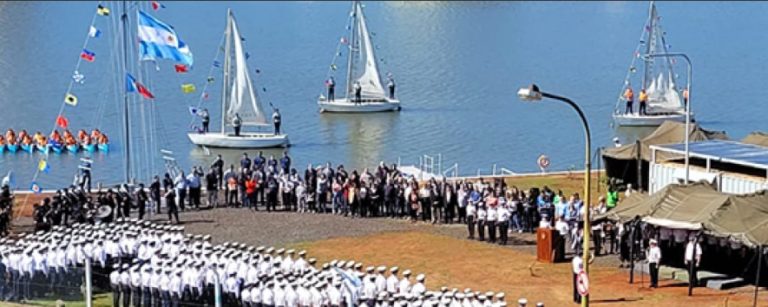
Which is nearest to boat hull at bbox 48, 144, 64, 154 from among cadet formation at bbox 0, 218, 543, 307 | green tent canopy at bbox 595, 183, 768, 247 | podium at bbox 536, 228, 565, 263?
cadet formation at bbox 0, 218, 543, 307

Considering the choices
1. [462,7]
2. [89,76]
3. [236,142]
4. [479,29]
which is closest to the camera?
[236,142]

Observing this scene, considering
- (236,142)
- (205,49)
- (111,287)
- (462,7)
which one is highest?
(462,7)

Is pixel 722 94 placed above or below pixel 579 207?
above

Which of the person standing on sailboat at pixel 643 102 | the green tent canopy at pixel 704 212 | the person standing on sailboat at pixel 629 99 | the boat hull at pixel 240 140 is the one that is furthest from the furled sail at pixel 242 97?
the green tent canopy at pixel 704 212

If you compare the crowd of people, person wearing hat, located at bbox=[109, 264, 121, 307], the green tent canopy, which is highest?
the crowd of people

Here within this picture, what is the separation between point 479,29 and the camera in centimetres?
16188

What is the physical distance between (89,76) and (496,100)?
1293 inches

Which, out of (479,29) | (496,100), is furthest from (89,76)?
(479,29)

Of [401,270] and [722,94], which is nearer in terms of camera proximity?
[401,270]

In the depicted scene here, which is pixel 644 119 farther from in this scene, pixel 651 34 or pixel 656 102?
pixel 651 34

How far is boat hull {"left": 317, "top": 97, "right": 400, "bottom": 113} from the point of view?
92438mm

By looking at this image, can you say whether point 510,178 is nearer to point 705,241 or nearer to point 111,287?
point 705,241

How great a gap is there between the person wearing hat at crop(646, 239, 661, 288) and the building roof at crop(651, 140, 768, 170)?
6123 mm

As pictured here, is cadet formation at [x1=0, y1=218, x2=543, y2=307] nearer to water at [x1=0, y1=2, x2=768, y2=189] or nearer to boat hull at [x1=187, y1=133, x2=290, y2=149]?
water at [x1=0, y1=2, x2=768, y2=189]
